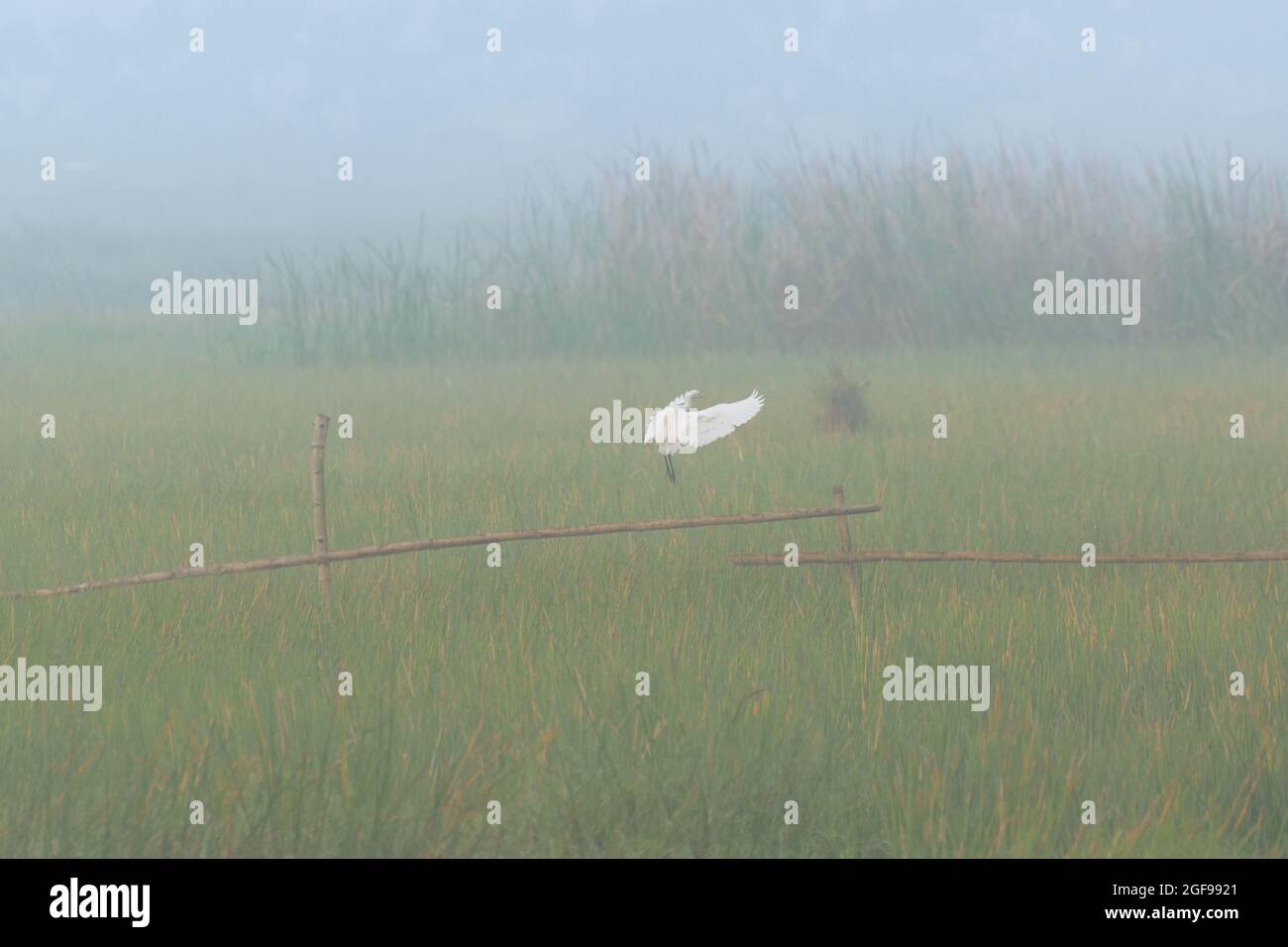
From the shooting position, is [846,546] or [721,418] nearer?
[846,546]

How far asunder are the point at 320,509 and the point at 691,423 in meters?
1.81

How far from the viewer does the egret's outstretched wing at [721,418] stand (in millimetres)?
7227

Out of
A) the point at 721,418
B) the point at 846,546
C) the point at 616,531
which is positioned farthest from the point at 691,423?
the point at 846,546

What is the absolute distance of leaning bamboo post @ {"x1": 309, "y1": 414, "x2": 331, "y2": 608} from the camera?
639 cm

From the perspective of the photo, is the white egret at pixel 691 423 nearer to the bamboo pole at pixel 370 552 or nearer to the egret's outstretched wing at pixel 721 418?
the egret's outstretched wing at pixel 721 418

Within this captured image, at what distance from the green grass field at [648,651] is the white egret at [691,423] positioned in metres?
0.61

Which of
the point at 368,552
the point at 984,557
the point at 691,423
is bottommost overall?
the point at 984,557

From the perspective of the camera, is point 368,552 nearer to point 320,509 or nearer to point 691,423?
point 320,509

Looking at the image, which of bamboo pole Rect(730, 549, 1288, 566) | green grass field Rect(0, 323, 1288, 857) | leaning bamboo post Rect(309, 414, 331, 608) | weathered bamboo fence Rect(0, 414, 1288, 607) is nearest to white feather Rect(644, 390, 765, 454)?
green grass field Rect(0, 323, 1288, 857)

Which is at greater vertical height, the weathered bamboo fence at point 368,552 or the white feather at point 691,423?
the white feather at point 691,423

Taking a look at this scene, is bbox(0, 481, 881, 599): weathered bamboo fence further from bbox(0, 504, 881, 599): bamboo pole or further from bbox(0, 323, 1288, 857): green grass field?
bbox(0, 323, 1288, 857): green grass field

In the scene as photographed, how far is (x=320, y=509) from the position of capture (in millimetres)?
6660

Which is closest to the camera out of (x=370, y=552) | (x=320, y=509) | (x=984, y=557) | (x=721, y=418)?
(x=370, y=552)

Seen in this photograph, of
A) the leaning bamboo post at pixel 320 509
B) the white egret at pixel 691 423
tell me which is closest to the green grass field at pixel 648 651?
the leaning bamboo post at pixel 320 509
